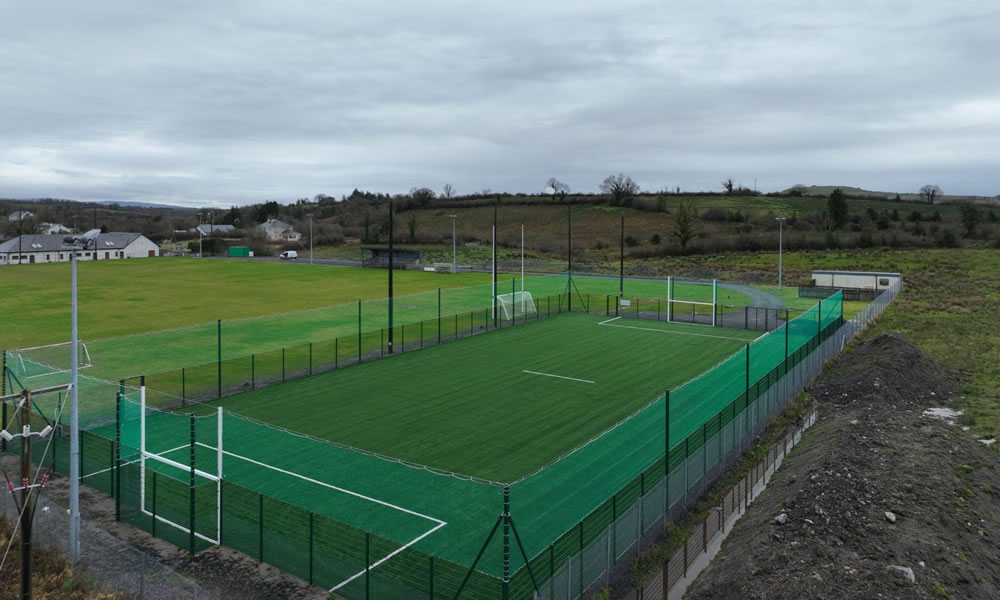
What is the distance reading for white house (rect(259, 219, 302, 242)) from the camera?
499 feet

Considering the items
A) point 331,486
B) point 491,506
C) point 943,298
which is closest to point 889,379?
point 491,506

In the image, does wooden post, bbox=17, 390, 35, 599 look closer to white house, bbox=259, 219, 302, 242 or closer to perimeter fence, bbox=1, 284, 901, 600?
perimeter fence, bbox=1, 284, 901, 600

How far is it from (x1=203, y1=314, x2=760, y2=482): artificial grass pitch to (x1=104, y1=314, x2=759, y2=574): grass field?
0.27 feet

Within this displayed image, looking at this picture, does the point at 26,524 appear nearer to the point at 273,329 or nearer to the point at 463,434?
the point at 463,434

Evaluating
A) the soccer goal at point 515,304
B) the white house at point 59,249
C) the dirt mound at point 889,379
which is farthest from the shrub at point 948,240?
the white house at point 59,249

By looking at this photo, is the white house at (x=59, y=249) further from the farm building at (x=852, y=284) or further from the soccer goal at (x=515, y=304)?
the farm building at (x=852, y=284)

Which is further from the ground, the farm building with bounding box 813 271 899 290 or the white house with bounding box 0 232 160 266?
the white house with bounding box 0 232 160 266

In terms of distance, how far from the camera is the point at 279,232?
522 feet

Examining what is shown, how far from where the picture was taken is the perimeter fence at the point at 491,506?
535 inches

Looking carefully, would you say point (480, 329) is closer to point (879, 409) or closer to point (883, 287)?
point (879, 409)

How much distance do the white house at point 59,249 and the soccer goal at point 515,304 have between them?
82.1 metres

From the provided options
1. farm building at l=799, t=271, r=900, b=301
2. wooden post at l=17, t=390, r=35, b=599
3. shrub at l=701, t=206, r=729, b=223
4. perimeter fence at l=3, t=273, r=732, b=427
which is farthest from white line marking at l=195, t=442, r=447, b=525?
shrub at l=701, t=206, r=729, b=223

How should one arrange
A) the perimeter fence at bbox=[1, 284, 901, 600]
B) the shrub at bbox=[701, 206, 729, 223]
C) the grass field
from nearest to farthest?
1. the perimeter fence at bbox=[1, 284, 901, 600]
2. the grass field
3. the shrub at bbox=[701, 206, 729, 223]

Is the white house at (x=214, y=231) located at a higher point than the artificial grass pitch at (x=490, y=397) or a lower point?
higher
